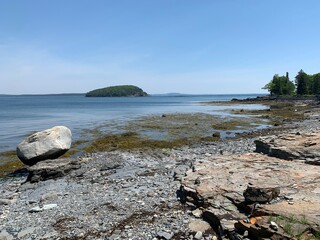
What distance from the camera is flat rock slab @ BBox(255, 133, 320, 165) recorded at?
16.9 metres

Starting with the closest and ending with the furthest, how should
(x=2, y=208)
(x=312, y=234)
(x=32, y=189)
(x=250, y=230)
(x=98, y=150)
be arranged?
(x=312, y=234) → (x=250, y=230) → (x=2, y=208) → (x=32, y=189) → (x=98, y=150)

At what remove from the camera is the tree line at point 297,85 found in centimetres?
12925

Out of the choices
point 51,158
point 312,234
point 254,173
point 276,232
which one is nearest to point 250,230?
point 276,232

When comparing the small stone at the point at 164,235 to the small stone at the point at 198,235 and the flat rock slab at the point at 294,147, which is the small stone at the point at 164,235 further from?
the flat rock slab at the point at 294,147

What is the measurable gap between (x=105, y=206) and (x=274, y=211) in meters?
7.22

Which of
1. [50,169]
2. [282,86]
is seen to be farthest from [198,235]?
[282,86]

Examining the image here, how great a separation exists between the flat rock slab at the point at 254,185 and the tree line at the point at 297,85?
126544 mm

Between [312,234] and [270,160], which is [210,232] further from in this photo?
[270,160]

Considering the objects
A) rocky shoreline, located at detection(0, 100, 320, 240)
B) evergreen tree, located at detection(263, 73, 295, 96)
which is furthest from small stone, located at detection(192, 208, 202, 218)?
evergreen tree, located at detection(263, 73, 295, 96)

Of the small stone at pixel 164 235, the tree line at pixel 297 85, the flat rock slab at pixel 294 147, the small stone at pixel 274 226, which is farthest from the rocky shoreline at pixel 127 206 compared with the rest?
the tree line at pixel 297 85

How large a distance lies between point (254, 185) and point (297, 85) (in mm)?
137010

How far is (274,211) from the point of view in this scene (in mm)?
9148

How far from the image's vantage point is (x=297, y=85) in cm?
13425

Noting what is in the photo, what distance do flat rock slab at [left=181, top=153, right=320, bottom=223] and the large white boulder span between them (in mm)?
11736
